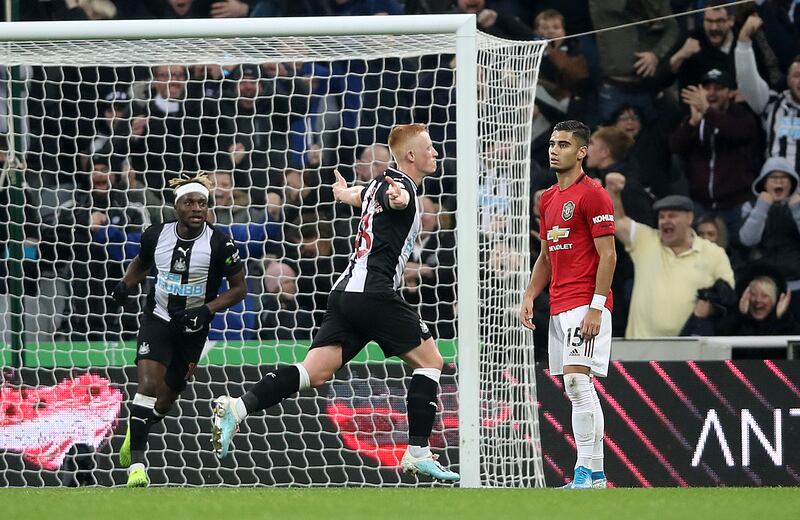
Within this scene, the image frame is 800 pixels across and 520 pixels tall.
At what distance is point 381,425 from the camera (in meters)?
8.10

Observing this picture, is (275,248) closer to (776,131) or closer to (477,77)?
(477,77)

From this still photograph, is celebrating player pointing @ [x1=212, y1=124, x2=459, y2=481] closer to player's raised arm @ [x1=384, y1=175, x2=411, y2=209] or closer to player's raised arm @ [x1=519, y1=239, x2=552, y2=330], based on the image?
player's raised arm @ [x1=384, y1=175, x2=411, y2=209]

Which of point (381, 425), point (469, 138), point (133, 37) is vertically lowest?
point (381, 425)

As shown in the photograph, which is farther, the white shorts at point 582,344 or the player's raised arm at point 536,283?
the player's raised arm at point 536,283

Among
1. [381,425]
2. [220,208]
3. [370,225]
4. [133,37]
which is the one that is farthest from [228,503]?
[220,208]

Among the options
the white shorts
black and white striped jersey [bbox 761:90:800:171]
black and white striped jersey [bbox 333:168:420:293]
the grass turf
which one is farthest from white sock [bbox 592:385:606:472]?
black and white striped jersey [bbox 761:90:800:171]

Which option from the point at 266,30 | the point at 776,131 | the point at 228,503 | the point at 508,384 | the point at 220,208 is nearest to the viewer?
the point at 228,503

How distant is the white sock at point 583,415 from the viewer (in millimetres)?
6727

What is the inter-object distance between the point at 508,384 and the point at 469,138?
1626 mm

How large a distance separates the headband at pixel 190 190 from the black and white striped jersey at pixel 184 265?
21 cm

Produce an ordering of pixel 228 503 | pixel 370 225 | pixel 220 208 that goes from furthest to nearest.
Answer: pixel 220 208 → pixel 370 225 → pixel 228 503

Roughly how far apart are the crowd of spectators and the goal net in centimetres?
4

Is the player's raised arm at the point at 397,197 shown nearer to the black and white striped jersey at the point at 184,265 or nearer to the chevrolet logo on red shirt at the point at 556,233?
the chevrolet logo on red shirt at the point at 556,233

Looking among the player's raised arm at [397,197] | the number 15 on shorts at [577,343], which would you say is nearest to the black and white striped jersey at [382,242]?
the player's raised arm at [397,197]
